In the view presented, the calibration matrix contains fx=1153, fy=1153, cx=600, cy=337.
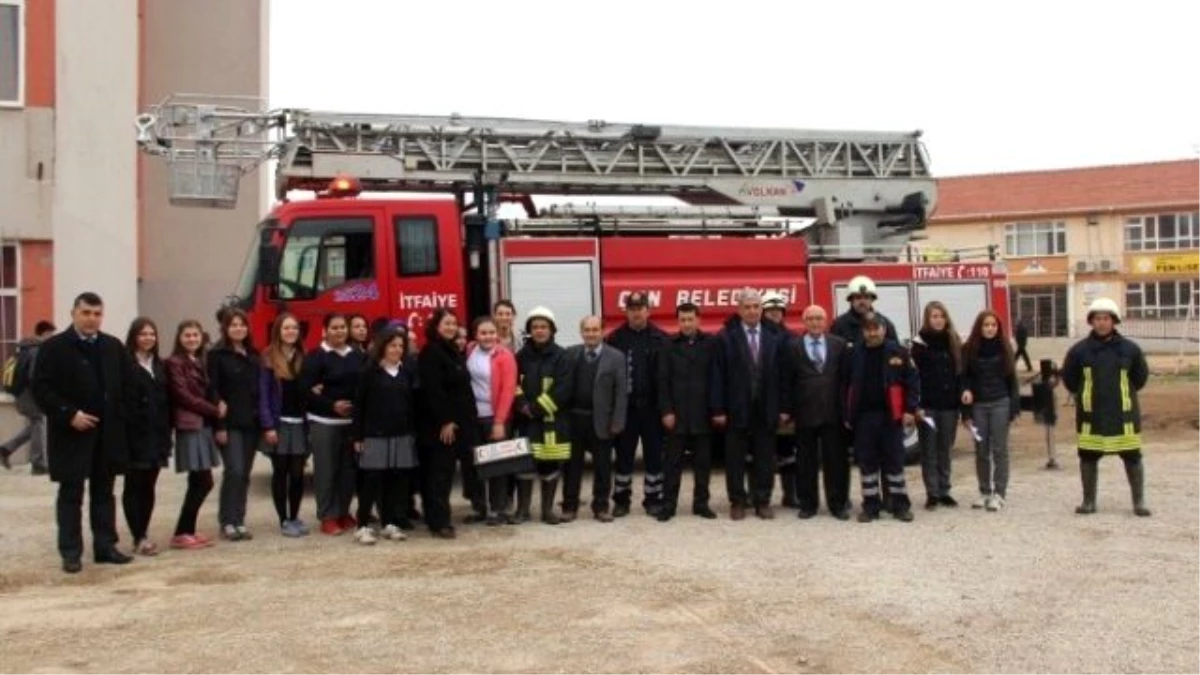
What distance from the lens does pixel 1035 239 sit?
4975 cm

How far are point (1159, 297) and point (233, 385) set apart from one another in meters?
47.5

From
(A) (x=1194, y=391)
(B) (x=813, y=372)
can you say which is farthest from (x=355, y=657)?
(A) (x=1194, y=391)

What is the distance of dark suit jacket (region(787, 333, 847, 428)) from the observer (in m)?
9.29

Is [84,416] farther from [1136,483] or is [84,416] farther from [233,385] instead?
[1136,483]

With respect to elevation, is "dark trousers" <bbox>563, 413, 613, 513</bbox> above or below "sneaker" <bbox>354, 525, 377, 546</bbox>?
above

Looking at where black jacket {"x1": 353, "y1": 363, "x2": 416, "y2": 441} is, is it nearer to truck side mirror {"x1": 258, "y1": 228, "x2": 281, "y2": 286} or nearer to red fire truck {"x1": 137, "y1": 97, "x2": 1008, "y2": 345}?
red fire truck {"x1": 137, "y1": 97, "x2": 1008, "y2": 345}

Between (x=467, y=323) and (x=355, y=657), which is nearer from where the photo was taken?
(x=355, y=657)

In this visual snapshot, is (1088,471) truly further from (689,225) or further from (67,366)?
(67,366)

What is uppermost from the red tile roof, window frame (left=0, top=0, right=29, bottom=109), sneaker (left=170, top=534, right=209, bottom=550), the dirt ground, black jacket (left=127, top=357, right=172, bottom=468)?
the red tile roof

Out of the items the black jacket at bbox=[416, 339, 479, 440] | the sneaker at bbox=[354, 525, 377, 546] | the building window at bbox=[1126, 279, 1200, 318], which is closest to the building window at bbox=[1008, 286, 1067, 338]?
the building window at bbox=[1126, 279, 1200, 318]

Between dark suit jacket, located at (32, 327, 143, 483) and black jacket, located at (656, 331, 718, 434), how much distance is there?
159 inches

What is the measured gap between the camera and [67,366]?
7469 mm

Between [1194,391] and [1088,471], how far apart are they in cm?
1401

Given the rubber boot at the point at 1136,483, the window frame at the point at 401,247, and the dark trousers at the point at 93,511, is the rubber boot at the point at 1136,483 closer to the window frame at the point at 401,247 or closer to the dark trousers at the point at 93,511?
the window frame at the point at 401,247
